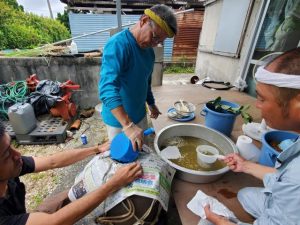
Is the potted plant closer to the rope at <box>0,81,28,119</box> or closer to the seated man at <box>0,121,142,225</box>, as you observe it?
the seated man at <box>0,121,142,225</box>

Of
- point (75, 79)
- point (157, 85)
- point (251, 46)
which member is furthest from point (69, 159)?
point (251, 46)

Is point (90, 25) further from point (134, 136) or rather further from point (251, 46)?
point (134, 136)

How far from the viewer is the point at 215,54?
4805 millimetres

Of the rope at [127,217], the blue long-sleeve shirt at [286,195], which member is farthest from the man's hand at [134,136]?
the blue long-sleeve shirt at [286,195]

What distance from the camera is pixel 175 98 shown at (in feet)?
9.34

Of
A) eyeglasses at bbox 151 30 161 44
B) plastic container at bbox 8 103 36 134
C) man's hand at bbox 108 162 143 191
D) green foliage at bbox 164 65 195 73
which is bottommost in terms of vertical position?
green foliage at bbox 164 65 195 73

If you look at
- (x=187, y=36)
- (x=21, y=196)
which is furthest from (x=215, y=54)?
(x=21, y=196)

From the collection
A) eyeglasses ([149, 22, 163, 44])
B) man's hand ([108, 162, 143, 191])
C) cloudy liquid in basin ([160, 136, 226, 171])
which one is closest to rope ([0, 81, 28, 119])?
eyeglasses ([149, 22, 163, 44])

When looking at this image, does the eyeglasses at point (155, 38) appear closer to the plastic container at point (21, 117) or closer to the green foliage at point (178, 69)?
the plastic container at point (21, 117)

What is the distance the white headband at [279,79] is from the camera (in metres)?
0.68

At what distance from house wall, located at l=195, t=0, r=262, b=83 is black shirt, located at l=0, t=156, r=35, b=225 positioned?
151 inches

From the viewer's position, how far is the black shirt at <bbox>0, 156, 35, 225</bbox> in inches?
32.7

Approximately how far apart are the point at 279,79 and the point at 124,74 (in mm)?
1077

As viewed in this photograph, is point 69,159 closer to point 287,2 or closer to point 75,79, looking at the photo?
point 75,79
